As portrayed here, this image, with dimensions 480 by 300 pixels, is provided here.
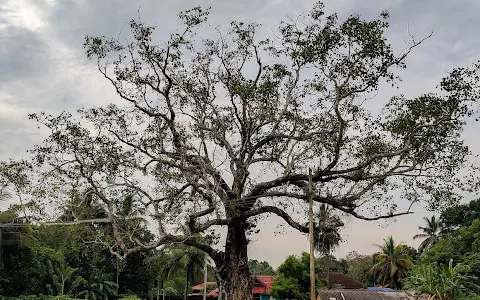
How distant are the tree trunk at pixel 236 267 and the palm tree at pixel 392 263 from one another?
25.9 metres

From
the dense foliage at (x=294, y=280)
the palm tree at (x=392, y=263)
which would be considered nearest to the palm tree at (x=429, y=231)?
the palm tree at (x=392, y=263)

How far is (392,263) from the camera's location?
132 ft

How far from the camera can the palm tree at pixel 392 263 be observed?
39875mm

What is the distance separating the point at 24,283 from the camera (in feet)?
97.3

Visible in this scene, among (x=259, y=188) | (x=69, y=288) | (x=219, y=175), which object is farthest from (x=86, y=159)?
(x=69, y=288)

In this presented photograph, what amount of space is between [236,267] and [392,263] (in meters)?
26.7

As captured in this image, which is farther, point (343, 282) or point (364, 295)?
point (343, 282)

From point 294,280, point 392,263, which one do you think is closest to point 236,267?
point 294,280

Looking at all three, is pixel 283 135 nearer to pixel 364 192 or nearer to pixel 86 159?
pixel 364 192

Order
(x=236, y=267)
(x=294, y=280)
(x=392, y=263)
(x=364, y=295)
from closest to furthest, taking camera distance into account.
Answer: (x=236, y=267), (x=364, y=295), (x=294, y=280), (x=392, y=263)

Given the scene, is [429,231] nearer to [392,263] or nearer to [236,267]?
[392,263]

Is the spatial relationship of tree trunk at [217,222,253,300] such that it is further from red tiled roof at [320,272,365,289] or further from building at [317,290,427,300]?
red tiled roof at [320,272,365,289]

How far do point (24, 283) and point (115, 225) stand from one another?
648 inches

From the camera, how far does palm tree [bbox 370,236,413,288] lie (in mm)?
39875
